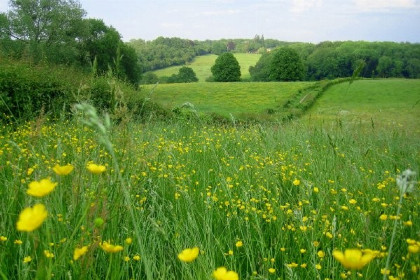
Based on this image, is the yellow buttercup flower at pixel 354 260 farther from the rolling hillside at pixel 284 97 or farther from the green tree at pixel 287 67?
the green tree at pixel 287 67

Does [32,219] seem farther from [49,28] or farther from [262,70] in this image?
[262,70]

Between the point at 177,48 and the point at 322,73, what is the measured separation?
99.7ft

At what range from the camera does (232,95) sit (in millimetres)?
38594

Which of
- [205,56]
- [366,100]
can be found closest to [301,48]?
[205,56]

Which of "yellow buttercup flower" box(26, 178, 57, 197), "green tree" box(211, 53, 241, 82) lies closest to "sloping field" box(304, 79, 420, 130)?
"green tree" box(211, 53, 241, 82)

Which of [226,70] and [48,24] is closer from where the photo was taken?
[48,24]

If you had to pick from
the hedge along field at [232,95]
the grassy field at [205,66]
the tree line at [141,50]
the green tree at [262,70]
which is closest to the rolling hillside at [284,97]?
the hedge along field at [232,95]

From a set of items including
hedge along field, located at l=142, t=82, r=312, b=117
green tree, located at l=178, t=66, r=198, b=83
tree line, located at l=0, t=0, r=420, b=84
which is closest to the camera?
tree line, located at l=0, t=0, r=420, b=84

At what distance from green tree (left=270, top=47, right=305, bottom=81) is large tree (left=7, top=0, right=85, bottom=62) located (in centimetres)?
3489

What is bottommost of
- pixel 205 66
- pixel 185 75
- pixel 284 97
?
pixel 284 97

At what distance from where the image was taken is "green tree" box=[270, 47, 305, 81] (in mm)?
55719

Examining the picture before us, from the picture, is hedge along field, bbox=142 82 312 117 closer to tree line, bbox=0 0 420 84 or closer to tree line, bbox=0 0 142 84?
tree line, bbox=0 0 420 84

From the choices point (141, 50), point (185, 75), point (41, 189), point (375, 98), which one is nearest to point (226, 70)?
point (185, 75)

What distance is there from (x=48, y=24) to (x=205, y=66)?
42.4 meters
